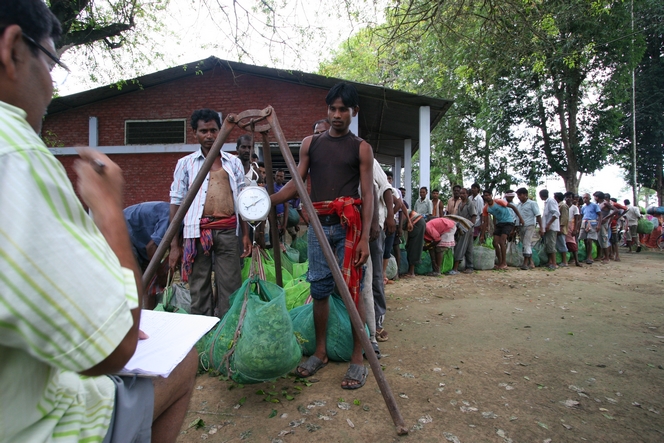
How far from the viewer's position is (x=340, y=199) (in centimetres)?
300

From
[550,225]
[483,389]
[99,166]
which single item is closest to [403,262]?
[550,225]

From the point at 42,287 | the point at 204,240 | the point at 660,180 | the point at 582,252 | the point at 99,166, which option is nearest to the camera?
the point at 42,287

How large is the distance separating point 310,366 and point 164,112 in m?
10.3

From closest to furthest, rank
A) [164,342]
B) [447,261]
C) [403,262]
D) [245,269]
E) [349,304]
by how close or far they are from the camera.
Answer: [164,342] < [349,304] < [245,269] < [403,262] < [447,261]

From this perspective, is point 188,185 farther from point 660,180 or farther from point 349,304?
point 660,180

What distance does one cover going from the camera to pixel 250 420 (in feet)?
8.05

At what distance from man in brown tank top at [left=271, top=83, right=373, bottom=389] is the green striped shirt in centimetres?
214

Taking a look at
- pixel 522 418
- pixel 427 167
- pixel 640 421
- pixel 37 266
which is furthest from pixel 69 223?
pixel 427 167

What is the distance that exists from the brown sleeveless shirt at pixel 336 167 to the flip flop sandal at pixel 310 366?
1.25 meters

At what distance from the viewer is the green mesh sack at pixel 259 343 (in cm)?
249

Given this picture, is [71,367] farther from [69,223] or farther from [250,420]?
[250,420]

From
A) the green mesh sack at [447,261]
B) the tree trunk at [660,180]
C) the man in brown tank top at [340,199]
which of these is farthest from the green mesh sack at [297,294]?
the tree trunk at [660,180]

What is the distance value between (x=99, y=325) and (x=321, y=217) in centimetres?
235

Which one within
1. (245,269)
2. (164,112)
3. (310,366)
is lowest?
(310,366)
